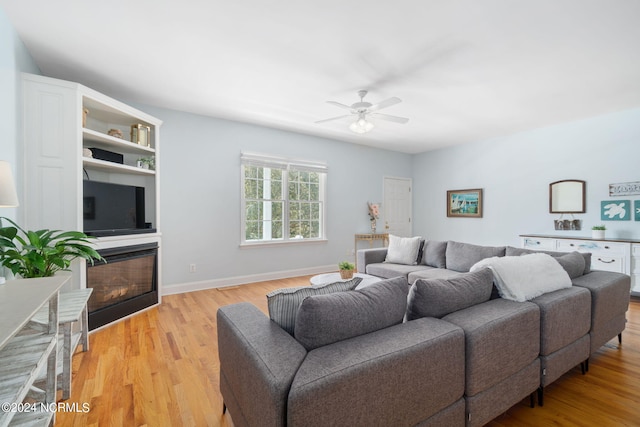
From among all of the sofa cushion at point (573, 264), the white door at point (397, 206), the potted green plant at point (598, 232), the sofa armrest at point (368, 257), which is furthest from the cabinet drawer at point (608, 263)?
the white door at point (397, 206)

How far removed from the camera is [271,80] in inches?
125

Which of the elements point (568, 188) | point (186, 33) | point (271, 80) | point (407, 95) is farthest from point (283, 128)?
point (568, 188)

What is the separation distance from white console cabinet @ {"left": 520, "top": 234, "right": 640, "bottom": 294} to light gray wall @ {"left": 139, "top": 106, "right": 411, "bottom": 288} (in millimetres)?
3669

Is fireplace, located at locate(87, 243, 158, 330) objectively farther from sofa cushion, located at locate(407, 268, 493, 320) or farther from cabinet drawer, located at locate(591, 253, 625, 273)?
cabinet drawer, located at locate(591, 253, 625, 273)

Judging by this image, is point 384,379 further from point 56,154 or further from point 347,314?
point 56,154

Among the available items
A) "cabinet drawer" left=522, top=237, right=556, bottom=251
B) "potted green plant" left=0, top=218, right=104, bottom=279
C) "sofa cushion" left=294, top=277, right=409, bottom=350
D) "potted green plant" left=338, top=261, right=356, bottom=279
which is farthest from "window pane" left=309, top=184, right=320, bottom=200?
"sofa cushion" left=294, top=277, right=409, bottom=350

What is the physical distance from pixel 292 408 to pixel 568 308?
6.27ft

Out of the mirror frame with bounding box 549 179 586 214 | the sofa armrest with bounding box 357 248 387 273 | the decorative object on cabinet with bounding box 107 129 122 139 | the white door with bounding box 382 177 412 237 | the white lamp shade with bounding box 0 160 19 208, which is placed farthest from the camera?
the white door with bounding box 382 177 412 237

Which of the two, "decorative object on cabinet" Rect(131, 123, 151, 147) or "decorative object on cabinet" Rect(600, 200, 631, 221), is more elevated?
"decorative object on cabinet" Rect(131, 123, 151, 147)

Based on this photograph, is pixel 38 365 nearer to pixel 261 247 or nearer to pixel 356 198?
pixel 261 247

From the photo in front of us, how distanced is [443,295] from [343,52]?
2.23 m

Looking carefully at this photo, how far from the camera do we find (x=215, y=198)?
4.43 metres

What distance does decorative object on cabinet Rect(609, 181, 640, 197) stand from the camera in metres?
4.02

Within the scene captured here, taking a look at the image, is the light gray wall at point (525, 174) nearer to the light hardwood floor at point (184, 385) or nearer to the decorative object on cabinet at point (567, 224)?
the decorative object on cabinet at point (567, 224)
